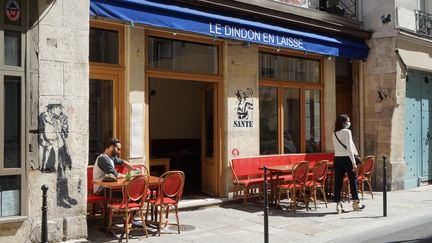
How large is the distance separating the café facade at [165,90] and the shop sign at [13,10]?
115 millimetres

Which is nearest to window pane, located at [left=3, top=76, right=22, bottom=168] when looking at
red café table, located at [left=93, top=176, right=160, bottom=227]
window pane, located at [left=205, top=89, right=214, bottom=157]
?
red café table, located at [left=93, top=176, right=160, bottom=227]

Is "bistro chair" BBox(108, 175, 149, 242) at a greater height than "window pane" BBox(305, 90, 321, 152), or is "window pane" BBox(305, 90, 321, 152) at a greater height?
"window pane" BBox(305, 90, 321, 152)

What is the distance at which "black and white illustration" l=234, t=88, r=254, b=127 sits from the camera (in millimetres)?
10500

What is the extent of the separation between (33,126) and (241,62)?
5.17 meters

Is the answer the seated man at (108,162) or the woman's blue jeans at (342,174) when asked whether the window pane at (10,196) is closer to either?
the seated man at (108,162)

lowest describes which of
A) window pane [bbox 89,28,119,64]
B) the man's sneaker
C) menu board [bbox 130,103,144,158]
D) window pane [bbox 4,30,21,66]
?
A: the man's sneaker

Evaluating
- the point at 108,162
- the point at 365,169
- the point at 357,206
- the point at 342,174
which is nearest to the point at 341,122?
the point at 342,174

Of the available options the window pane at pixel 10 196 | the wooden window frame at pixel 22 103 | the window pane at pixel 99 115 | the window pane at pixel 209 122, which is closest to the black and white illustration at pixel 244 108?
the window pane at pixel 209 122

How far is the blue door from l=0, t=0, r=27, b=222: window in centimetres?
1045

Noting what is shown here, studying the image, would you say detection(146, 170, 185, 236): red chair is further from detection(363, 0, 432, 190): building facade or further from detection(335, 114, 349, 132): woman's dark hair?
detection(363, 0, 432, 190): building facade

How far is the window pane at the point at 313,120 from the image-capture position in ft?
40.4

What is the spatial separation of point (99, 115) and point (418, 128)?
31.3ft

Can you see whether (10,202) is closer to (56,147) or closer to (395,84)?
(56,147)

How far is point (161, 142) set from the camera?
13.6 meters
